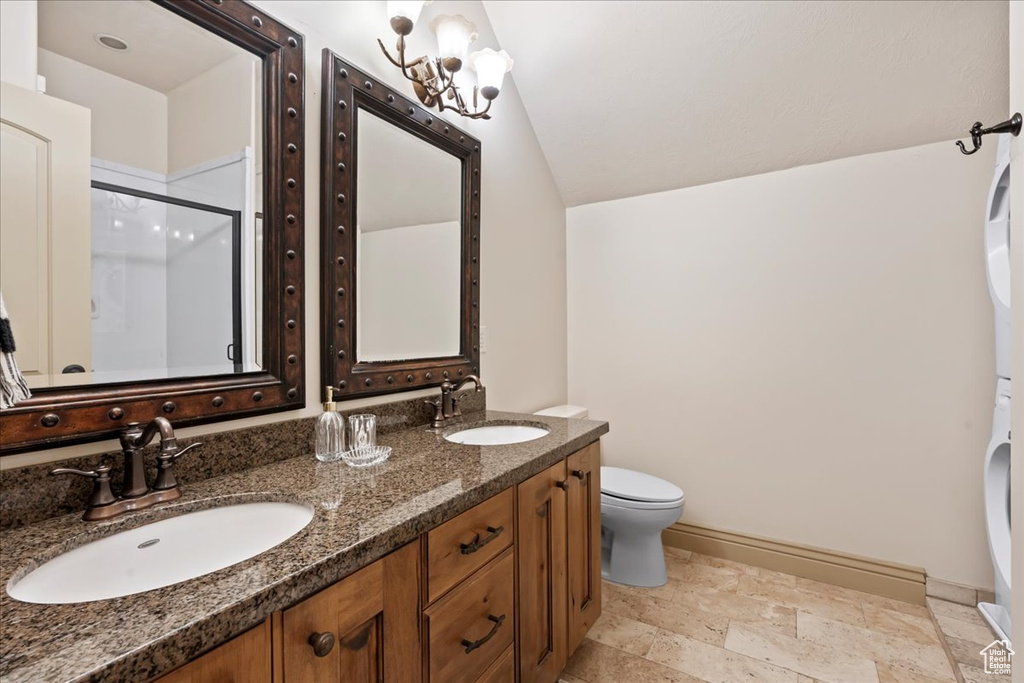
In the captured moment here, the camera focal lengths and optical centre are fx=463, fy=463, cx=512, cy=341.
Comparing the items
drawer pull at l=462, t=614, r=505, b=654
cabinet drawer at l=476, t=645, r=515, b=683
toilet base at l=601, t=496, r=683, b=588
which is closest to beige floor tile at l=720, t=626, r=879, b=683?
toilet base at l=601, t=496, r=683, b=588

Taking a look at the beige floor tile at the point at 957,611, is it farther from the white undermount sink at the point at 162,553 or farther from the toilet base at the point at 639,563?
the white undermount sink at the point at 162,553

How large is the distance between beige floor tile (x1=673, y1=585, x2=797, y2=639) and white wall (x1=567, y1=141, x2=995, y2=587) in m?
0.41

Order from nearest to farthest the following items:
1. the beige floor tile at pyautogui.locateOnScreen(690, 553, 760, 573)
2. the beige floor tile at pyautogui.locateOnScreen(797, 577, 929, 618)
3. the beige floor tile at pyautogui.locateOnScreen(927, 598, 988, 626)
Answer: the beige floor tile at pyautogui.locateOnScreen(927, 598, 988, 626)
the beige floor tile at pyautogui.locateOnScreen(797, 577, 929, 618)
the beige floor tile at pyautogui.locateOnScreen(690, 553, 760, 573)

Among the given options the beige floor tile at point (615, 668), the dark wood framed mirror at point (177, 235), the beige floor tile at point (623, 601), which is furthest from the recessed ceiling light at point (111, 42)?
the beige floor tile at point (623, 601)

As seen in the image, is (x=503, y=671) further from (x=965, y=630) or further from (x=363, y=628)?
(x=965, y=630)

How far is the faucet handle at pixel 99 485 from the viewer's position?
79cm

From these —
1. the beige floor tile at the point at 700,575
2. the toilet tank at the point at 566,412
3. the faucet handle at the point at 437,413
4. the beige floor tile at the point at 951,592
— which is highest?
the faucet handle at the point at 437,413

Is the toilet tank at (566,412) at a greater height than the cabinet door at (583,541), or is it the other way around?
the toilet tank at (566,412)

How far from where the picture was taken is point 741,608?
1.93 meters

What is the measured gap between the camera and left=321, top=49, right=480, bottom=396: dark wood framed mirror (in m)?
1.32

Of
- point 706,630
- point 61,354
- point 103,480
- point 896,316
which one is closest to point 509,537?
point 103,480

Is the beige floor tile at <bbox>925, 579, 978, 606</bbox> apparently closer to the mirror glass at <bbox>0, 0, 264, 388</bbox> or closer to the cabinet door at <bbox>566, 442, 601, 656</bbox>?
the cabinet door at <bbox>566, 442, 601, 656</bbox>

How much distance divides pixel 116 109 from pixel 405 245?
820 millimetres

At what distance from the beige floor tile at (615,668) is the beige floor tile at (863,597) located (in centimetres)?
94
